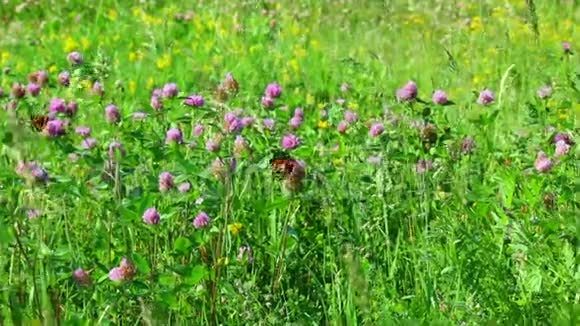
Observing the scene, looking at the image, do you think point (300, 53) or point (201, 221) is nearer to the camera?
point (201, 221)

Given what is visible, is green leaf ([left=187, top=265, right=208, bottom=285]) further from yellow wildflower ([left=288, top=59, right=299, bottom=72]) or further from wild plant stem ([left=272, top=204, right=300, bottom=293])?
yellow wildflower ([left=288, top=59, right=299, bottom=72])

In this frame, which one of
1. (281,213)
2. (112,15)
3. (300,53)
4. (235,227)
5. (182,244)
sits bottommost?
(112,15)

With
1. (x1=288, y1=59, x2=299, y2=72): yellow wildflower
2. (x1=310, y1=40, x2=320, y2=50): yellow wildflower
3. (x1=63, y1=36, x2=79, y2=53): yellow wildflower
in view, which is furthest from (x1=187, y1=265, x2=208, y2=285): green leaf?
(x1=63, y1=36, x2=79, y2=53): yellow wildflower

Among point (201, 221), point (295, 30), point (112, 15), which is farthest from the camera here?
point (112, 15)

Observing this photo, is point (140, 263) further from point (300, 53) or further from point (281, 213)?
point (300, 53)

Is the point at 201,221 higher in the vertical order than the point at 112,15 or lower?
higher

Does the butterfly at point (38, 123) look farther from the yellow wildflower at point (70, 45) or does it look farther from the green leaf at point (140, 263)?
the yellow wildflower at point (70, 45)

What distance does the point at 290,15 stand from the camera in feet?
19.9

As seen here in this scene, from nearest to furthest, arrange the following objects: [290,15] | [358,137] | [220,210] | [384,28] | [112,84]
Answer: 1. [220,210]
2. [358,137]
3. [112,84]
4. [384,28]
5. [290,15]

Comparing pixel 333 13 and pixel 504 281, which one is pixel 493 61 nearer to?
pixel 333 13

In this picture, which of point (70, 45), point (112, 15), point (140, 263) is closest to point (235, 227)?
point (140, 263)

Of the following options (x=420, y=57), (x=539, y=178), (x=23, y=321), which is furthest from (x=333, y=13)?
(x=23, y=321)

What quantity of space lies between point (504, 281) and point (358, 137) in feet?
3.12

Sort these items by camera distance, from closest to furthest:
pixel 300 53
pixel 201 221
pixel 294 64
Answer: pixel 201 221 → pixel 294 64 → pixel 300 53
